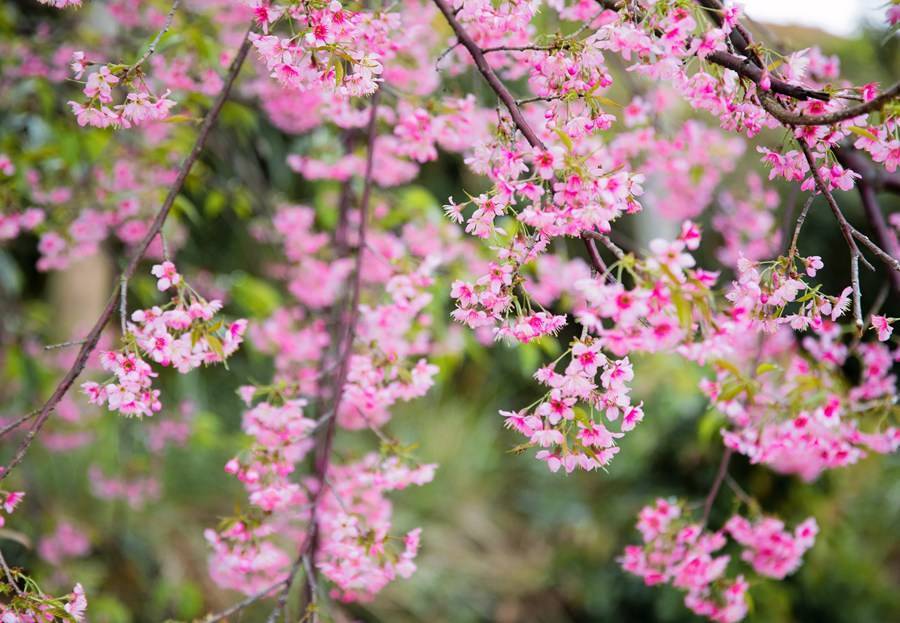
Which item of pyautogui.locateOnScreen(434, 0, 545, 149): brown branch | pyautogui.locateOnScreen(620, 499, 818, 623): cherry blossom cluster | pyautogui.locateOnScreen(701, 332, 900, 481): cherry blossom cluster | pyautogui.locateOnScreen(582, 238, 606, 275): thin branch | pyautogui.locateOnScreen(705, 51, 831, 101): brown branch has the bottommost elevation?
pyautogui.locateOnScreen(620, 499, 818, 623): cherry blossom cluster

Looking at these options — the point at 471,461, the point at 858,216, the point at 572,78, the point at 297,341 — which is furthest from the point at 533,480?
the point at 572,78

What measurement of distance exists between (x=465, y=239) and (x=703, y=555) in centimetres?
132

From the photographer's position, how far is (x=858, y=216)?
17.1ft

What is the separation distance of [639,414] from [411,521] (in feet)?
10.9

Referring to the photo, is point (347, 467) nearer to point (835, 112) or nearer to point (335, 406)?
point (335, 406)

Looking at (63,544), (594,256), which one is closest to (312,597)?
(594,256)

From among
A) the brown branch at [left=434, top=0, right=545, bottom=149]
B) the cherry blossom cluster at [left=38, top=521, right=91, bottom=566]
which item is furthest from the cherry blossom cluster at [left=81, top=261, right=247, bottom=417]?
the cherry blossom cluster at [left=38, top=521, right=91, bottom=566]

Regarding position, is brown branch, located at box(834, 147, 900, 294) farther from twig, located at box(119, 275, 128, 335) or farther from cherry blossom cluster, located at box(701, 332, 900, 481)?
twig, located at box(119, 275, 128, 335)

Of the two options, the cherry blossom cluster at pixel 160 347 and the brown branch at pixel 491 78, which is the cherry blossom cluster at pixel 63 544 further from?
the brown branch at pixel 491 78

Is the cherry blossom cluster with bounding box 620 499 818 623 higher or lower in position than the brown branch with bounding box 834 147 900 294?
lower

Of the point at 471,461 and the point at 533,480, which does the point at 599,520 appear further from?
the point at 471,461

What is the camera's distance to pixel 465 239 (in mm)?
2672

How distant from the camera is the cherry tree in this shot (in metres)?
1.10

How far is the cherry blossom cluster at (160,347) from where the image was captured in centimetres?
122
